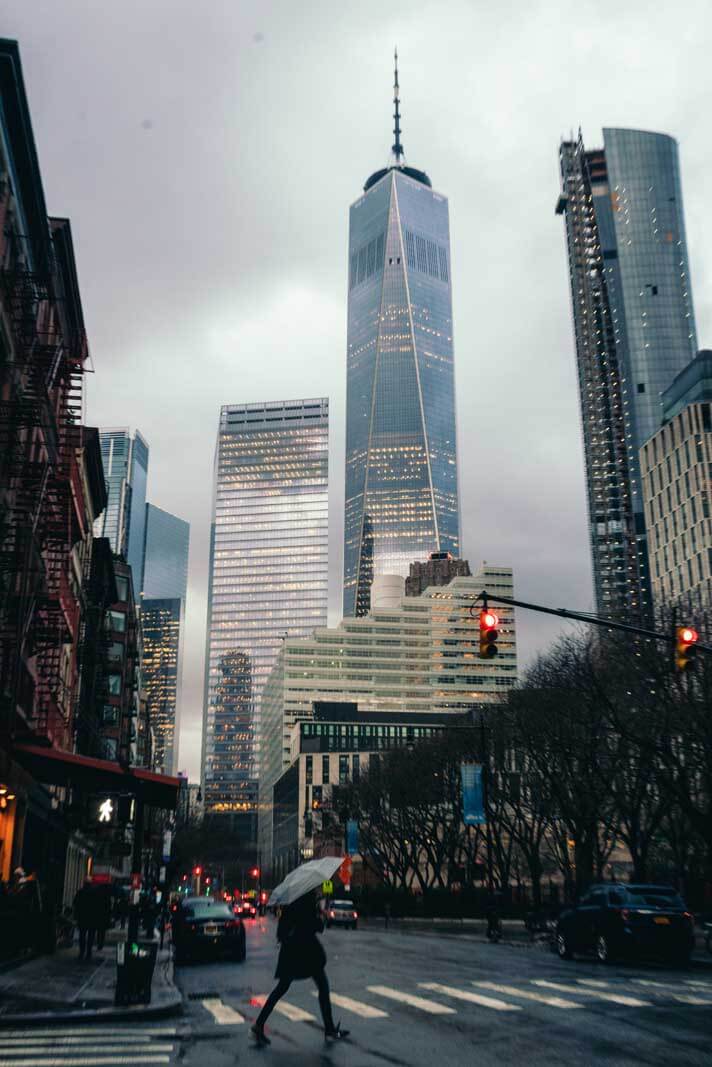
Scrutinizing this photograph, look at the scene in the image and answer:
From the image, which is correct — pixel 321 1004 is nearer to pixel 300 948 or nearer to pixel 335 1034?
pixel 335 1034

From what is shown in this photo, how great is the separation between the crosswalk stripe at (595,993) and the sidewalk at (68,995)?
660cm

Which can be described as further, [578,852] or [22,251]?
[578,852]

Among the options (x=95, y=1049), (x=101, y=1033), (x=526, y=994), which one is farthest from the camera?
(x=526, y=994)

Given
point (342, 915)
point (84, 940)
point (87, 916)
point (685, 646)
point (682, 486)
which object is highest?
point (682, 486)

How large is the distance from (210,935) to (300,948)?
16.9 m

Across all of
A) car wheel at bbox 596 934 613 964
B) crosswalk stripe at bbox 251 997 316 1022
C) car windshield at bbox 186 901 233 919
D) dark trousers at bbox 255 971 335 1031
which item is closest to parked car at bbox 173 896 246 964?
car windshield at bbox 186 901 233 919

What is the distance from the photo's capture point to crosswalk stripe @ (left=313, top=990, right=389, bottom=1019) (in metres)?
14.6

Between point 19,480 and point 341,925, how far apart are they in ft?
132

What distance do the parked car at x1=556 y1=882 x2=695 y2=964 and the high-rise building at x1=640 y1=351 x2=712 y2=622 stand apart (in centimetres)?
12855

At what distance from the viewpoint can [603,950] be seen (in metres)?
23.8

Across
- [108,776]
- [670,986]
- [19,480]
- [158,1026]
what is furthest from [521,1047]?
[19,480]

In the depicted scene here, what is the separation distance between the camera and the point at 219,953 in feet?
93.4

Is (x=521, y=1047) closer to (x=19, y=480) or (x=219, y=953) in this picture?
(x=219, y=953)

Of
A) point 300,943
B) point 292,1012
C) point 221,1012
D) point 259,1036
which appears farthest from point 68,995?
point 300,943
